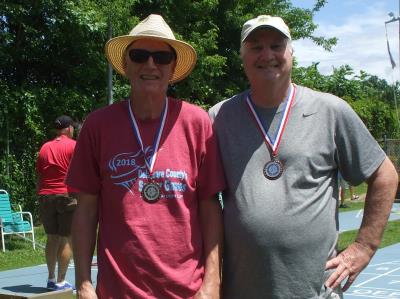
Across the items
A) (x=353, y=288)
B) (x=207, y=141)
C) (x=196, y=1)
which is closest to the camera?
(x=207, y=141)

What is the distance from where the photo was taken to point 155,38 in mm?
3002

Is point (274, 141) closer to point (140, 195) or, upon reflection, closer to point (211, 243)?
point (211, 243)

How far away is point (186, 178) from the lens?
9.50 feet

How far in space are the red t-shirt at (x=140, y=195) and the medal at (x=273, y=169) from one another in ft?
0.70

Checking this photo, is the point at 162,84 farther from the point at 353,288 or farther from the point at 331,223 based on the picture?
the point at 353,288

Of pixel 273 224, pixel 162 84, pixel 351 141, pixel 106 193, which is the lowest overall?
pixel 273 224

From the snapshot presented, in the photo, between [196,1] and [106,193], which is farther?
[196,1]

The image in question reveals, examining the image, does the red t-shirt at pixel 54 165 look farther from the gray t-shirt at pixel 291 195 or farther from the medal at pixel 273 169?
the medal at pixel 273 169

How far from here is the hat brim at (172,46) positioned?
10.1 ft

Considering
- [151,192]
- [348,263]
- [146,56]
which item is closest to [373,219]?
[348,263]

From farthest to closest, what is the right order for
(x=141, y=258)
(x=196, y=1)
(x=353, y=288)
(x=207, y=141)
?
1. (x=196, y=1)
2. (x=353, y=288)
3. (x=207, y=141)
4. (x=141, y=258)

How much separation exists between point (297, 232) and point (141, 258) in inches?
28.2

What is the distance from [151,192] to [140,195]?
5 centimetres

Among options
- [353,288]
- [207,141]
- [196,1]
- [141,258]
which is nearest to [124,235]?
[141,258]
